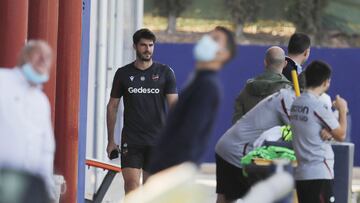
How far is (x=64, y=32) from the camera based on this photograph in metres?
9.96

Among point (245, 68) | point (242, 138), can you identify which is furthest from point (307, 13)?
point (242, 138)

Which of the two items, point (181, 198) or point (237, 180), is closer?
point (181, 198)

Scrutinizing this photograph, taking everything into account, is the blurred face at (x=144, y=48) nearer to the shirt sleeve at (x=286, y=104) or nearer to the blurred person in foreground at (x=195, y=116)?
the shirt sleeve at (x=286, y=104)

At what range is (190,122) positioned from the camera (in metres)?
5.85

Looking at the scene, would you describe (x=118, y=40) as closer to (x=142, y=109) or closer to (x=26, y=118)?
(x=142, y=109)

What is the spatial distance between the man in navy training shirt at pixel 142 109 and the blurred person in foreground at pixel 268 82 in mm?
680

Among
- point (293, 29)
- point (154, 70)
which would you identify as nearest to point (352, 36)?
point (293, 29)

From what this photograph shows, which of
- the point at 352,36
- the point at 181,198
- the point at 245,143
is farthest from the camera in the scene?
the point at 352,36

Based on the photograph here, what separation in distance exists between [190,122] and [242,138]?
3.59 m

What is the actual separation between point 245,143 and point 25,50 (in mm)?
3664

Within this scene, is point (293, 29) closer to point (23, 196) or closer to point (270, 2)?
point (270, 2)

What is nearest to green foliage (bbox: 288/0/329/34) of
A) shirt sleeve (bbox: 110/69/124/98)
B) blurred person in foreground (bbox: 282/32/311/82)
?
blurred person in foreground (bbox: 282/32/311/82)

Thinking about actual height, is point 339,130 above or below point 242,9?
above

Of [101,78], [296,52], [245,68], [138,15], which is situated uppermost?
[296,52]
